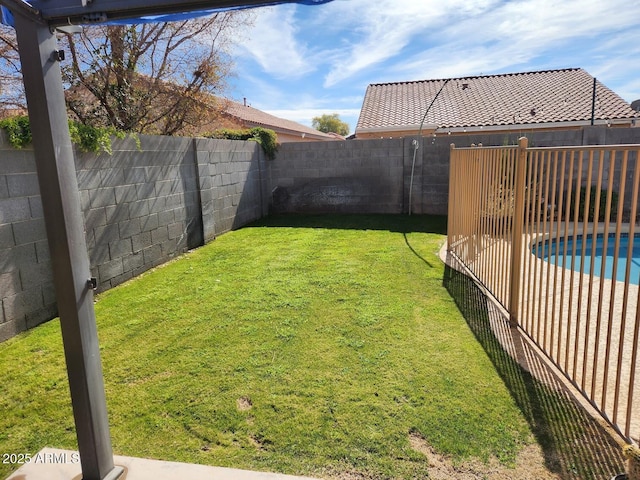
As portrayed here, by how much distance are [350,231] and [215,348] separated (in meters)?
4.96

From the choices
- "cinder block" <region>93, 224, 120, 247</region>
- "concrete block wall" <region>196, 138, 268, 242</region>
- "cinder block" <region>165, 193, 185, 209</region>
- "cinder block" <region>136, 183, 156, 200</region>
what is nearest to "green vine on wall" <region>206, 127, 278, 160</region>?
"concrete block wall" <region>196, 138, 268, 242</region>

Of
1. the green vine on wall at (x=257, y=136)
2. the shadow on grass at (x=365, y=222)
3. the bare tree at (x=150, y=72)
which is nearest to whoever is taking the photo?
the bare tree at (x=150, y=72)

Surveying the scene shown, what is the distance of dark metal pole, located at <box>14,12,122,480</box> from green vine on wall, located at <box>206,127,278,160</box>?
26.2 ft

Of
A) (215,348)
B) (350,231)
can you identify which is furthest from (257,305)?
(350,231)

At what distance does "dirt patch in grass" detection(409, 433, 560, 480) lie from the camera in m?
1.93

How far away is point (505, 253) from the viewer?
13.2 ft

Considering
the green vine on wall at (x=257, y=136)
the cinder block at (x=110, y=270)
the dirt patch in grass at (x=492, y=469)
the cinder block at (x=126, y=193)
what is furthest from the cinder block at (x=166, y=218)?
the dirt patch in grass at (x=492, y=469)

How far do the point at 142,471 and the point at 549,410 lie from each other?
2.32 m

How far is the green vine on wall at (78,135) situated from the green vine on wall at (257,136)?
439 cm

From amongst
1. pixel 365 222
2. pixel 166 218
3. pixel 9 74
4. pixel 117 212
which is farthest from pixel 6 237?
pixel 365 222

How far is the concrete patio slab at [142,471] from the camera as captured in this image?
6.39 ft

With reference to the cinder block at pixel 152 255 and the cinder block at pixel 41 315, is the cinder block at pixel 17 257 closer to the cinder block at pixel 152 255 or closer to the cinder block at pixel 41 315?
the cinder block at pixel 41 315

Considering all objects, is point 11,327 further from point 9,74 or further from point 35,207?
point 9,74

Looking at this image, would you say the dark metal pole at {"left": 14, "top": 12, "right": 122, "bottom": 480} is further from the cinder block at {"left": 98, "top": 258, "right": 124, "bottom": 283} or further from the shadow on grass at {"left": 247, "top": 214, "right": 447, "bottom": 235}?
the shadow on grass at {"left": 247, "top": 214, "right": 447, "bottom": 235}
